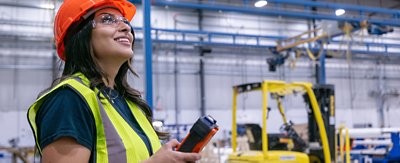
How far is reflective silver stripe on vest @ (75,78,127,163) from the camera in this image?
54.1 inches

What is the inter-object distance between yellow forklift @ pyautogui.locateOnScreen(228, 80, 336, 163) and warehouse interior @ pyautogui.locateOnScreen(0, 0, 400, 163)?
1.06 m

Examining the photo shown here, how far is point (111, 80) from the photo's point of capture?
1.70m

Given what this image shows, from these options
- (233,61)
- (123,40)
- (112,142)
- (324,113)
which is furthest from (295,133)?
(233,61)

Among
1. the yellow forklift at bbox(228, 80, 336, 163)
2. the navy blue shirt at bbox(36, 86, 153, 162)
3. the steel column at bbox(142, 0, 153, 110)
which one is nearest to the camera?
the navy blue shirt at bbox(36, 86, 153, 162)

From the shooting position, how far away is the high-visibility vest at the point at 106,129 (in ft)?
4.47

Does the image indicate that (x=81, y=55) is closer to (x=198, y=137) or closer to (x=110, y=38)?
(x=110, y=38)

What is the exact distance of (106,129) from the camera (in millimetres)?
1384

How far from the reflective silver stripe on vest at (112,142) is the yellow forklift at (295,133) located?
5.51m

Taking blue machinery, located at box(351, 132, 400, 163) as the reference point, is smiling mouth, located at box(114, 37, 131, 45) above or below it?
above

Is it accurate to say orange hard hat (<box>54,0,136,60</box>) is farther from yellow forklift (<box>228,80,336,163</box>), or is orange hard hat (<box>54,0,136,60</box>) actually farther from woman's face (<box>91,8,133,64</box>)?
yellow forklift (<box>228,80,336,163</box>)

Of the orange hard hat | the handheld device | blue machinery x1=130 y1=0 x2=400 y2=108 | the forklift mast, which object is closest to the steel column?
blue machinery x1=130 y1=0 x2=400 y2=108

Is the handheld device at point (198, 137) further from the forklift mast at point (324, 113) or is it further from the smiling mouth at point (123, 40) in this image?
the forklift mast at point (324, 113)

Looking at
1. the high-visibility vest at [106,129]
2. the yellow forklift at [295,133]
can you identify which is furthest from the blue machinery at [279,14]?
the high-visibility vest at [106,129]

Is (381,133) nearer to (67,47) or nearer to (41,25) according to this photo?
(67,47)
